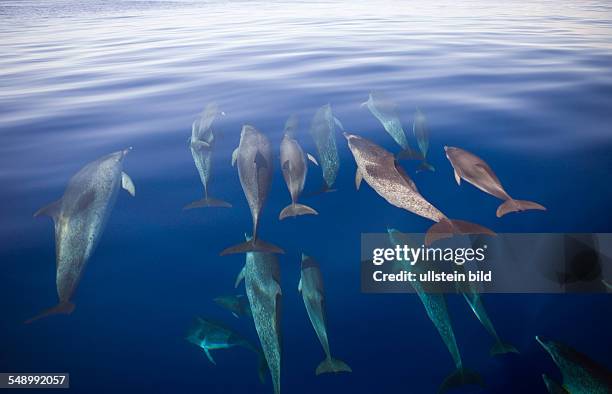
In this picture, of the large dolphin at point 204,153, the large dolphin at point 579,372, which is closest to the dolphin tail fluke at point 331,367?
the large dolphin at point 579,372

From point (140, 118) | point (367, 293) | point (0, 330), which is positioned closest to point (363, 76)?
point (140, 118)

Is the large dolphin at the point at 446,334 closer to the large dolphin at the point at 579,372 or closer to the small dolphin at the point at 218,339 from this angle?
the large dolphin at the point at 579,372

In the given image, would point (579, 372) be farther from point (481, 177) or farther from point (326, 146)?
point (326, 146)

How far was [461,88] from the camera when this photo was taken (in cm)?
688

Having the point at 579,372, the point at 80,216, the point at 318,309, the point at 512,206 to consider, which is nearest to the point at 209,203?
the point at 80,216

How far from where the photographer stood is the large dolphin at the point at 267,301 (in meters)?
3.16

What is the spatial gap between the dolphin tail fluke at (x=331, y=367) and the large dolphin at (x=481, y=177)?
2.01 metres

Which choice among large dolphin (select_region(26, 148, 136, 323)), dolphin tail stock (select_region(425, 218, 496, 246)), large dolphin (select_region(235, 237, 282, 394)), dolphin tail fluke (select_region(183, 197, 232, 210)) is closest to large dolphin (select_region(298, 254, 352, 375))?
large dolphin (select_region(235, 237, 282, 394))

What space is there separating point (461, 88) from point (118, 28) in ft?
49.6

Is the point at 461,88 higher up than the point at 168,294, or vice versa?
the point at 461,88

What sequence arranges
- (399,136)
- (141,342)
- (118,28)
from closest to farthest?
(141,342)
(399,136)
(118,28)

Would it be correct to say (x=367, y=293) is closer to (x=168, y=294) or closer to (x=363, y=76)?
(x=168, y=294)

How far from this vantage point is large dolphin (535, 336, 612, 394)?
294 cm

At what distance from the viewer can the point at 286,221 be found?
4.32 meters
